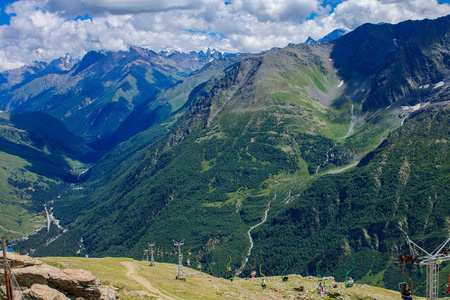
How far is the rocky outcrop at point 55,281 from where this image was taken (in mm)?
62219

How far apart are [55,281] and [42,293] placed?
4.66 metres


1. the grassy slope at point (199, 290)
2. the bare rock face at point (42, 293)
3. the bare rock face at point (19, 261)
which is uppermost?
the bare rock face at point (19, 261)

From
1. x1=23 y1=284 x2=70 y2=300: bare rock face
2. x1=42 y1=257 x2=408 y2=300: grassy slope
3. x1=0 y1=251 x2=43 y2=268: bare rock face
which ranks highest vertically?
x1=0 y1=251 x2=43 y2=268: bare rock face

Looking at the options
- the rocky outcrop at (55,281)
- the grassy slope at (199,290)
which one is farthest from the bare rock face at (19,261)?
the grassy slope at (199,290)

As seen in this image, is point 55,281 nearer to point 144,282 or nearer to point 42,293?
point 42,293

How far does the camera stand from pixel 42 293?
59.2m

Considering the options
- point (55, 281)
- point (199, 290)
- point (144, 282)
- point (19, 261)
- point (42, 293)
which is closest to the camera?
point (42, 293)

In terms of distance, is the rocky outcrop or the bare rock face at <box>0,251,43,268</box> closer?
the rocky outcrop

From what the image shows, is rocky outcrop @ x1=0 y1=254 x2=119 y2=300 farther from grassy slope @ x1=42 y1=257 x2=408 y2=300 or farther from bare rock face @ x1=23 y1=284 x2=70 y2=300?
grassy slope @ x1=42 y1=257 x2=408 y2=300

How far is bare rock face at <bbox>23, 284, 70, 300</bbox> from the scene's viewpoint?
58.5 meters

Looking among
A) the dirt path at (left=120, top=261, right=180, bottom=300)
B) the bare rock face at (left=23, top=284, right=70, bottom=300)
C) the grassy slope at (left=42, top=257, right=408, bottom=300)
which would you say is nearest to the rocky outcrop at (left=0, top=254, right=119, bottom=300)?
the bare rock face at (left=23, top=284, right=70, bottom=300)

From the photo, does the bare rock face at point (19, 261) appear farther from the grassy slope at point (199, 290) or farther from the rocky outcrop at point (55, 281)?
the grassy slope at point (199, 290)

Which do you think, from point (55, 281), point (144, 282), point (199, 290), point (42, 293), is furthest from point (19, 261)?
point (199, 290)

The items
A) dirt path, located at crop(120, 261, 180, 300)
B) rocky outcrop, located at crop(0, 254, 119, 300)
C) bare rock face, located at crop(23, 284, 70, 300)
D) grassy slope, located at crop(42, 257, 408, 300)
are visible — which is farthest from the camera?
grassy slope, located at crop(42, 257, 408, 300)
